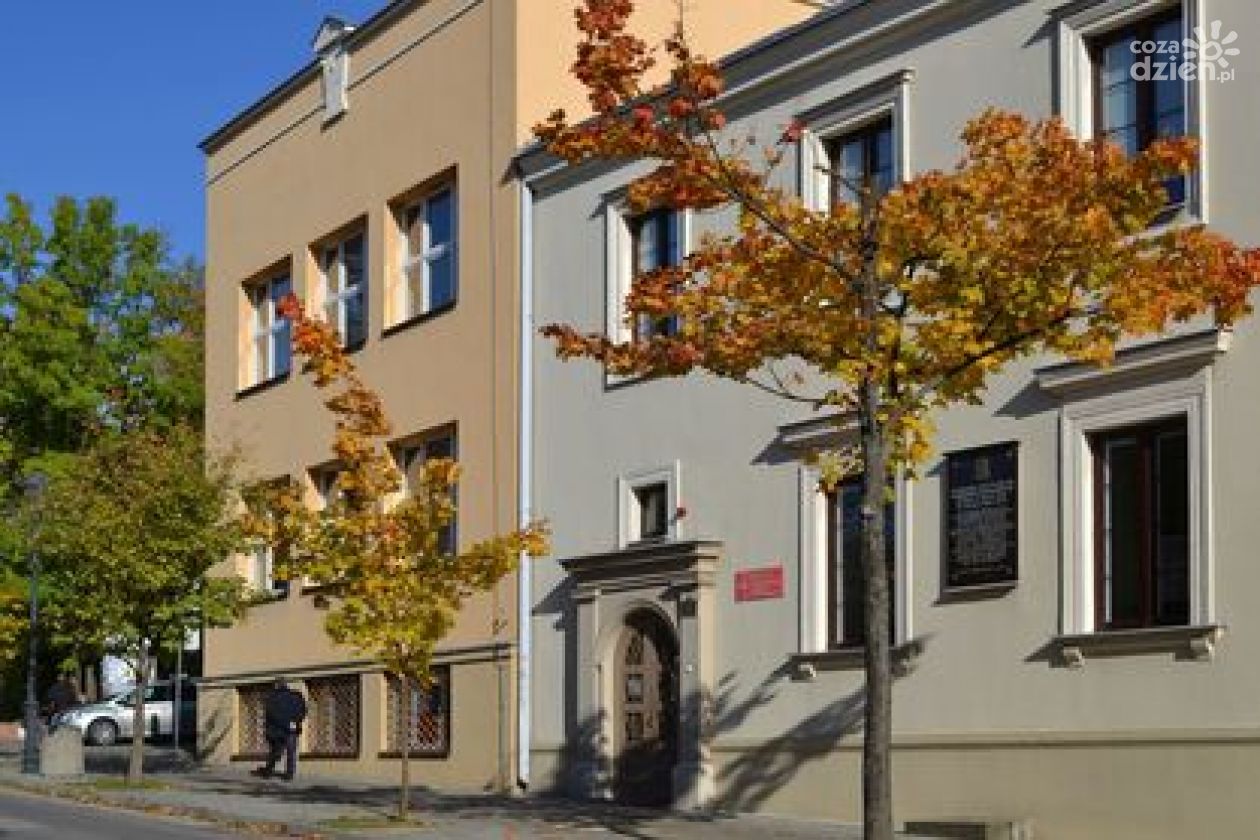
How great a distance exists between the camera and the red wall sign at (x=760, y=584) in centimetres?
2081

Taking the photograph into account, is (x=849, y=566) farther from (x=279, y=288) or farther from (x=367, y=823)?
(x=279, y=288)

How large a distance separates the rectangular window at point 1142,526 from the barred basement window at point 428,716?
441 inches

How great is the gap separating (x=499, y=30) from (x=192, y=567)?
821cm

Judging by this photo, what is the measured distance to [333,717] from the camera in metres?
29.3

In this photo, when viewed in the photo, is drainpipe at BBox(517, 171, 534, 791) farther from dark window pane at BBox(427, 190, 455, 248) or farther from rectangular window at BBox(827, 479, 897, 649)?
rectangular window at BBox(827, 479, 897, 649)

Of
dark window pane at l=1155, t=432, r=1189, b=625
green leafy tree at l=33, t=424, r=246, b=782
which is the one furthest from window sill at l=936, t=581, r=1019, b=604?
green leafy tree at l=33, t=424, r=246, b=782

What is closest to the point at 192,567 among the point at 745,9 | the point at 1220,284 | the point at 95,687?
the point at 745,9

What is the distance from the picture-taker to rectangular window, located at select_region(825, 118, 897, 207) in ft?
65.9

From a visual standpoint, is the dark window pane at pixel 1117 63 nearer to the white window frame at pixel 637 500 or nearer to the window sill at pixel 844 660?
the window sill at pixel 844 660

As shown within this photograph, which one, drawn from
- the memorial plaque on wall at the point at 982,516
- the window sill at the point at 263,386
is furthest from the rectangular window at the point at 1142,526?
the window sill at the point at 263,386

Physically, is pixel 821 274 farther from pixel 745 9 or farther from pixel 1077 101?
pixel 745 9

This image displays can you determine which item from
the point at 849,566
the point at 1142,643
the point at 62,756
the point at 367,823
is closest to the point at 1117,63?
the point at 1142,643

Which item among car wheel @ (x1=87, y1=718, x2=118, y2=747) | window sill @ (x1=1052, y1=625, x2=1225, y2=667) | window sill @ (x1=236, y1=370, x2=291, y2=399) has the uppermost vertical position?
window sill @ (x1=236, y1=370, x2=291, y2=399)

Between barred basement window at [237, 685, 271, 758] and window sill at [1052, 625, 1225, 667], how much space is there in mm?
17054
